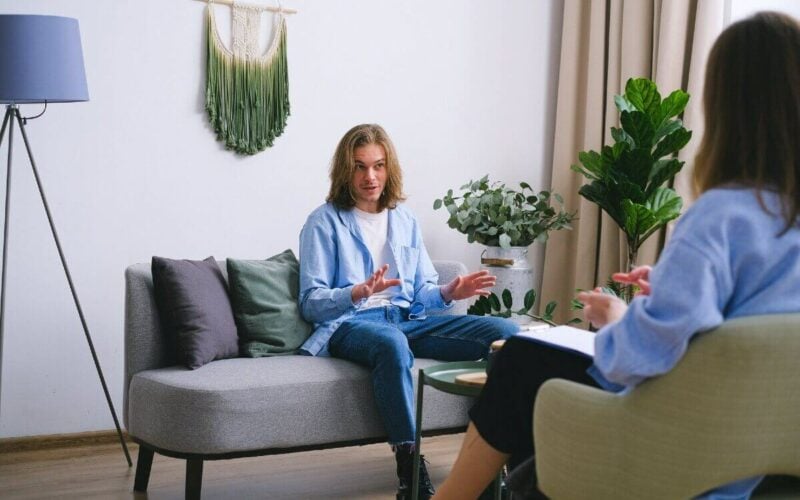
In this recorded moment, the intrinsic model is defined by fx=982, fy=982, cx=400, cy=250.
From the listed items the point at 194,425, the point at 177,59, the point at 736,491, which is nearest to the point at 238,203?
the point at 177,59

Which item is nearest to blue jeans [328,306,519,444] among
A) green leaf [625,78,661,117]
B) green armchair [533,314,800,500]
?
green leaf [625,78,661,117]

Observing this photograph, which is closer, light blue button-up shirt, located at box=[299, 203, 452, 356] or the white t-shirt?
light blue button-up shirt, located at box=[299, 203, 452, 356]

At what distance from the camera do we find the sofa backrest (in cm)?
290

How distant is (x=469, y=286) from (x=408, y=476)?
25.4 inches

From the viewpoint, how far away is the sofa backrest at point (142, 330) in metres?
2.90

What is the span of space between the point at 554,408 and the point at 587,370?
16 cm

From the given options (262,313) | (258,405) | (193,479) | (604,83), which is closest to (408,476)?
(258,405)

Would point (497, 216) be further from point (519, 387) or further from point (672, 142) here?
point (519, 387)

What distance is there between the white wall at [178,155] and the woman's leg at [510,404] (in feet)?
7.14

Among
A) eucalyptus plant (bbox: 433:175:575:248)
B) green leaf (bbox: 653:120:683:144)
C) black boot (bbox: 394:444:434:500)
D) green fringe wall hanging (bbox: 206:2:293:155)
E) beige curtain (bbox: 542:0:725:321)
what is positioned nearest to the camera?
black boot (bbox: 394:444:434:500)

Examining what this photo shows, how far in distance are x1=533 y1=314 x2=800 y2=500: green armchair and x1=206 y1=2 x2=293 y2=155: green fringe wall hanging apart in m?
2.55

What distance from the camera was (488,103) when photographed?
177 inches

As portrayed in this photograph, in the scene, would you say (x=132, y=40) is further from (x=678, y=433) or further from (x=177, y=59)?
(x=678, y=433)

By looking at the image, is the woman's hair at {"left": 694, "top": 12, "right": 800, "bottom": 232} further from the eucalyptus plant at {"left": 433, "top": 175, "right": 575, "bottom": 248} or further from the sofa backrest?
the eucalyptus plant at {"left": 433, "top": 175, "right": 575, "bottom": 248}
